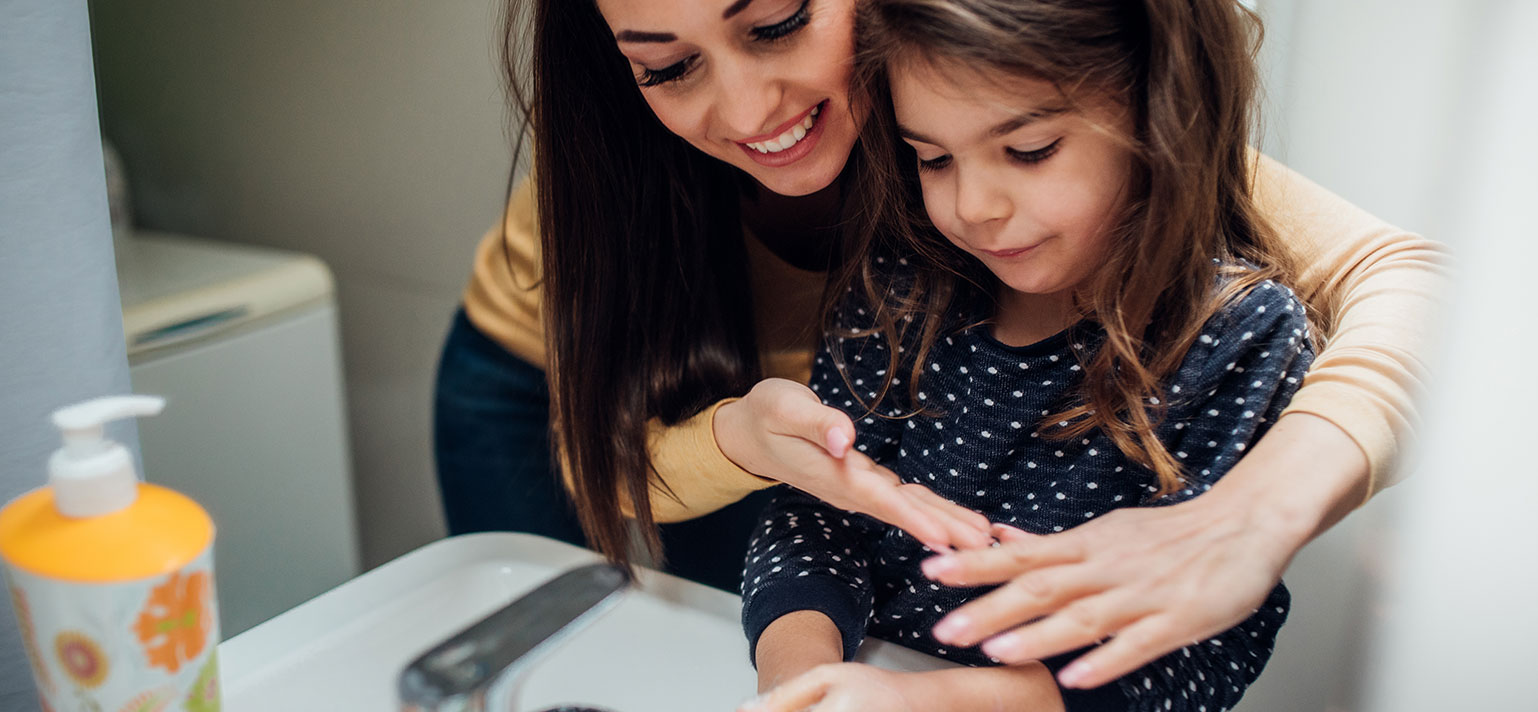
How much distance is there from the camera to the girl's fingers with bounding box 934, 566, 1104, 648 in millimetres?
483

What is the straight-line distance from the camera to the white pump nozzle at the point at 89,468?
16.8 inches

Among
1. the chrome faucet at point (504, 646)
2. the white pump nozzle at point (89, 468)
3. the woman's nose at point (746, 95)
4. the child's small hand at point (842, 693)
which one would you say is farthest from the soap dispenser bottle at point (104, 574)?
the woman's nose at point (746, 95)

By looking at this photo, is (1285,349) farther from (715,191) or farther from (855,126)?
(715,191)

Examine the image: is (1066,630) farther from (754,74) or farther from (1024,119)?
(754,74)

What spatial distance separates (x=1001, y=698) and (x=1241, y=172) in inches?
12.7

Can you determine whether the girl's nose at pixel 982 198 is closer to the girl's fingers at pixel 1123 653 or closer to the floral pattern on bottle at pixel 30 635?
the girl's fingers at pixel 1123 653

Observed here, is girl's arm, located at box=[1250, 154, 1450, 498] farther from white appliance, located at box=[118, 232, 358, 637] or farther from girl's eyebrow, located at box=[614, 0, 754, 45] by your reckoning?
white appliance, located at box=[118, 232, 358, 637]

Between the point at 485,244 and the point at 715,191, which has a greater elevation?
the point at 715,191

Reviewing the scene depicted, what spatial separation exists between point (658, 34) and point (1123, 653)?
0.41m

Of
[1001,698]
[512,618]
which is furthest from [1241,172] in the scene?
[512,618]

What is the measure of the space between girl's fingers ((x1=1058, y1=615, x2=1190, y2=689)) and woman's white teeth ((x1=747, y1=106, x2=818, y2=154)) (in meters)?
0.36

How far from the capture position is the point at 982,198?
57 centimetres

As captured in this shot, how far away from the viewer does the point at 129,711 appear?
17.7 inches

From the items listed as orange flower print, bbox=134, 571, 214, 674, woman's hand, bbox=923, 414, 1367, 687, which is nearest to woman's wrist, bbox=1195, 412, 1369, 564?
woman's hand, bbox=923, 414, 1367, 687
